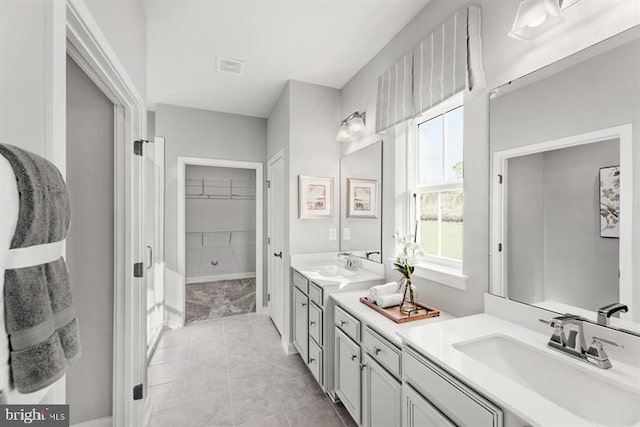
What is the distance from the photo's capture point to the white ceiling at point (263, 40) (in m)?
1.90

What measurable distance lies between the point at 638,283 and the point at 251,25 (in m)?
2.52

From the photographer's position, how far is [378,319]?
1.57 meters

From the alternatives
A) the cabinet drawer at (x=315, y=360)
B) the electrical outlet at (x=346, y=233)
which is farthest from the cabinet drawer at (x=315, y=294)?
the electrical outlet at (x=346, y=233)

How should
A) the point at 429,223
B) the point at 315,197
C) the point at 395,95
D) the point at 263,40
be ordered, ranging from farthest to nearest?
the point at 315,197 → the point at 263,40 → the point at 395,95 → the point at 429,223

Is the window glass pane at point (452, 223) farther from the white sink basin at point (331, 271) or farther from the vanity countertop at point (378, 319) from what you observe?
the white sink basin at point (331, 271)

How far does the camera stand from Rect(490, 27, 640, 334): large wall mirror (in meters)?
0.98

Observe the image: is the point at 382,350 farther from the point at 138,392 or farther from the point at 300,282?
the point at 138,392

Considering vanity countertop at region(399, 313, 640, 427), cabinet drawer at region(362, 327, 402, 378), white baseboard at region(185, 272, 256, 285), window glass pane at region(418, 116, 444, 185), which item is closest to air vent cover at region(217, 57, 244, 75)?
window glass pane at region(418, 116, 444, 185)

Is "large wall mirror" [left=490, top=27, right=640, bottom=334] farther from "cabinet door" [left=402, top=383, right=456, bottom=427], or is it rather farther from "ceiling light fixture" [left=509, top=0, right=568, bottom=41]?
"cabinet door" [left=402, top=383, right=456, bottom=427]

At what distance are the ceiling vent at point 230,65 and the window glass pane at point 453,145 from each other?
188 centimetres

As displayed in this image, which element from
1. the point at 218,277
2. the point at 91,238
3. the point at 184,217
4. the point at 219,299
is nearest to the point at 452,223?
the point at 91,238

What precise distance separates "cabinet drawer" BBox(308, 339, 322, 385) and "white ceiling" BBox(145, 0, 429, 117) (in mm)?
2391

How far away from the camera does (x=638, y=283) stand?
960mm

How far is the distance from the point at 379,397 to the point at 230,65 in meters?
2.83
